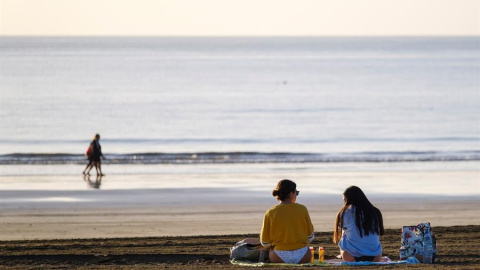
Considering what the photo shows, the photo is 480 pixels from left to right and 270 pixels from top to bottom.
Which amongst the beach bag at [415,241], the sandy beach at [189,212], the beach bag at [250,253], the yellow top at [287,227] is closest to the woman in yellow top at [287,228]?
the yellow top at [287,227]

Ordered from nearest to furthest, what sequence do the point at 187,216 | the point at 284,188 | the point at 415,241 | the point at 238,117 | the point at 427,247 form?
the point at 284,188
the point at 427,247
the point at 415,241
the point at 187,216
the point at 238,117

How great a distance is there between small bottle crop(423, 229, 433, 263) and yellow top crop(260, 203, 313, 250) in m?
1.47

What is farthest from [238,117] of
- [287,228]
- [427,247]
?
[287,228]

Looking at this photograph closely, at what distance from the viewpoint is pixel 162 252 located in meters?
13.2

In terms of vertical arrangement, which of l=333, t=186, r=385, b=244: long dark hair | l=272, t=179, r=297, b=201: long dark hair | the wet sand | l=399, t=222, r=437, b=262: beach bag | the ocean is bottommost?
the wet sand

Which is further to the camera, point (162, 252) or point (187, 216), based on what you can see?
point (187, 216)

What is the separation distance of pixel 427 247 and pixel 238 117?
48.7m

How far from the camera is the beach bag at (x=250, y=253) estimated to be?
11.9 m

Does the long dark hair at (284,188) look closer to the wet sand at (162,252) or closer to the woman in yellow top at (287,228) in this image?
the woman in yellow top at (287,228)

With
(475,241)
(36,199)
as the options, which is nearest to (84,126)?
(36,199)

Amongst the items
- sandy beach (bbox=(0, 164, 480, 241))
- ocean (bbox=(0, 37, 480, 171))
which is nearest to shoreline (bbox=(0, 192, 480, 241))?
sandy beach (bbox=(0, 164, 480, 241))

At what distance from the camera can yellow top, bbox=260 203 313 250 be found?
37.0 feet

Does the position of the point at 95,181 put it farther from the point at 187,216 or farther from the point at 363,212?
the point at 363,212

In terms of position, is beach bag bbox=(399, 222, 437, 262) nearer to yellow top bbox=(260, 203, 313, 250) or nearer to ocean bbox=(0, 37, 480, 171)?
yellow top bbox=(260, 203, 313, 250)
